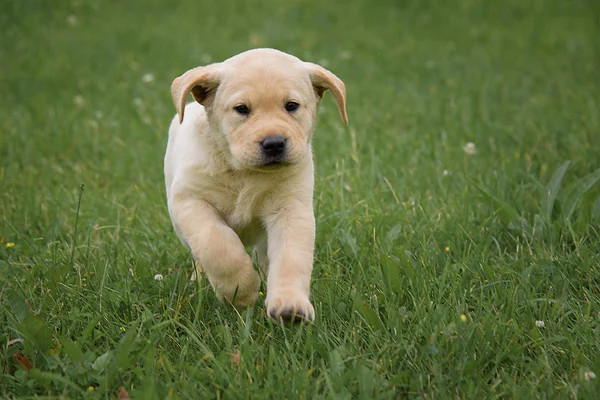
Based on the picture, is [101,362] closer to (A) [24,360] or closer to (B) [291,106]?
(A) [24,360]

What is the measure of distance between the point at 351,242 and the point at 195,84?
1154 mm

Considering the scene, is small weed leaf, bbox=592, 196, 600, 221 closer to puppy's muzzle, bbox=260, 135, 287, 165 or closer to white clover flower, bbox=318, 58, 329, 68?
puppy's muzzle, bbox=260, 135, 287, 165

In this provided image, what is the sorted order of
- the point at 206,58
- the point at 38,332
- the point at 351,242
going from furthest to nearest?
the point at 206,58 < the point at 351,242 < the point at 38,332

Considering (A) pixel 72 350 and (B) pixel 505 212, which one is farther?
(B) pixel 505 212

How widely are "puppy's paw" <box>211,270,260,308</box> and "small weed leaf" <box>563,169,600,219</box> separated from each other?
188cm

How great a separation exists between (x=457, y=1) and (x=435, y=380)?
9.92 metres

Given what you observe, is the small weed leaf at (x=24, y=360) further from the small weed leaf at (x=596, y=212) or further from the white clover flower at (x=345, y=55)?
the white clover flower at (x=345, y=55)

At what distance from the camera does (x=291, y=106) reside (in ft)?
11.4

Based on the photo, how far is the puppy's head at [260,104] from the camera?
331 cm

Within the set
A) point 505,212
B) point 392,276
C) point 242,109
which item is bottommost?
point 505,212

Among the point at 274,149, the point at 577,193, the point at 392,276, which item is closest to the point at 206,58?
the point at 577,193

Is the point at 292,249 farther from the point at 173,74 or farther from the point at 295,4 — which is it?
the point at 295,4

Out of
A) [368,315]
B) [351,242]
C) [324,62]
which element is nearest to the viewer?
[368,315]

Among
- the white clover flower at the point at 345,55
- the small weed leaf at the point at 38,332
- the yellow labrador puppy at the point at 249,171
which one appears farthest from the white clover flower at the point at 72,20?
the small weed leaf at the point at 38,332
